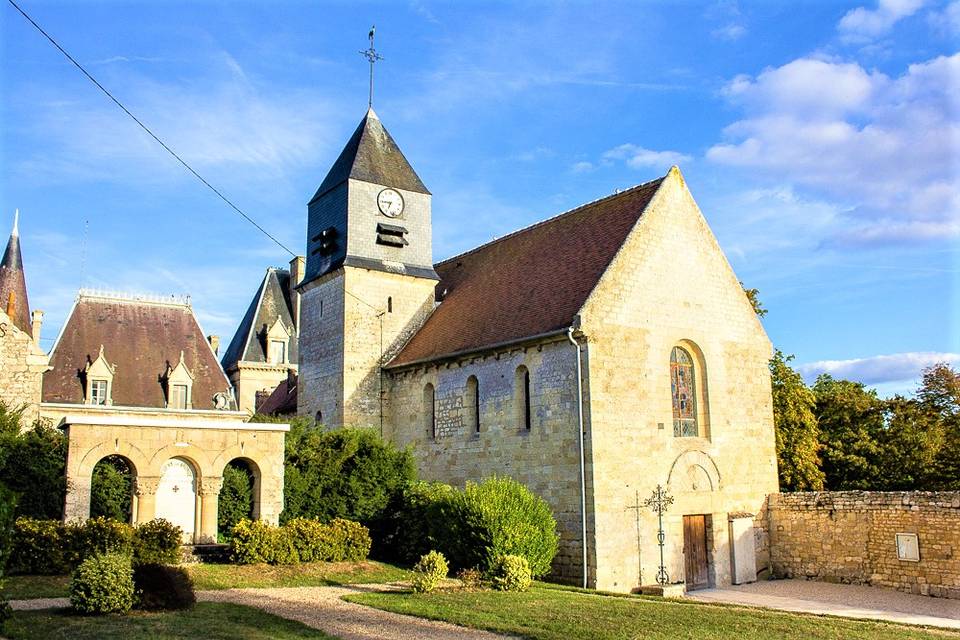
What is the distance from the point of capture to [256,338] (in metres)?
43.3

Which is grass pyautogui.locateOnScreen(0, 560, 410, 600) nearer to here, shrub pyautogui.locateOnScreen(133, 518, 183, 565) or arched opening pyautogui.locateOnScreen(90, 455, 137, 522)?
shrub pyautogui.locateOnScreen(133, 518, 183, 565)

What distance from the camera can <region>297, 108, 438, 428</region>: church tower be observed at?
27.8 m

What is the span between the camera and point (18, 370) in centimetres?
2620

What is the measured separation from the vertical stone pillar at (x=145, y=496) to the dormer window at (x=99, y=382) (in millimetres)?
13330

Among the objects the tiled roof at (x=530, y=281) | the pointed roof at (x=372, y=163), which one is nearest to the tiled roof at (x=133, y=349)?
the pointed roof at (x=372, y=163)

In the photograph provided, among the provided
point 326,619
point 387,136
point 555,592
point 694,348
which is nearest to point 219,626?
point 326,619

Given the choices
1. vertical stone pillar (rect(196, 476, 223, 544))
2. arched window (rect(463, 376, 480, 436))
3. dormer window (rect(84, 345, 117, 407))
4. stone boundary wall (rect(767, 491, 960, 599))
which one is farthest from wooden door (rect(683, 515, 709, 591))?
dormer window (rect(84, 345, 117, 407))

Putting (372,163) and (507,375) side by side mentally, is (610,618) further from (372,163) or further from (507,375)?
(372,163)

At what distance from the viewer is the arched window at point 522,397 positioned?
22453mm

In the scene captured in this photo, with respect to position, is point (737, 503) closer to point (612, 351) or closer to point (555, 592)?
point (612, 351)

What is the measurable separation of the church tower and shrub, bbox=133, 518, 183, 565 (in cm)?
1021

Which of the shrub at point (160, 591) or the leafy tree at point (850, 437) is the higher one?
the leafy tree at point (850, 437)

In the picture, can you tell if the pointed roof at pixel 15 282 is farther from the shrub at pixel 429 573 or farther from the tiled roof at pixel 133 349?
the shrub at pixel 429 573

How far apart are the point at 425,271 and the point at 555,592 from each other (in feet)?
49.5
